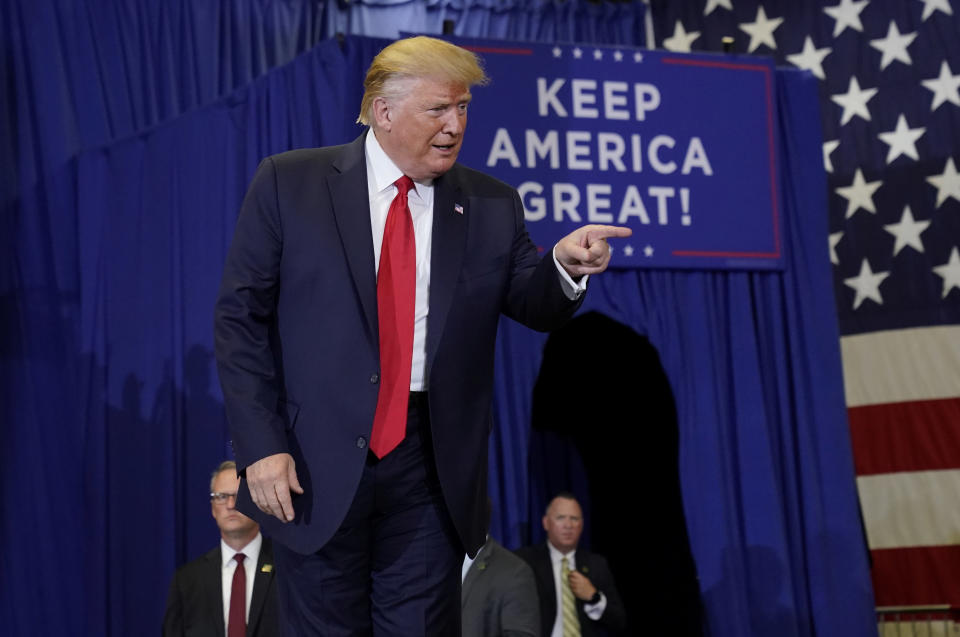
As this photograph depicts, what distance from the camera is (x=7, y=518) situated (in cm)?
481

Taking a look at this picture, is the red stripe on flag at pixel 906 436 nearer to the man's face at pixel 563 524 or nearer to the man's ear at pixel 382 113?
the man's face at pixel 563 524

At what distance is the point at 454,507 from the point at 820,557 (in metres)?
3.68

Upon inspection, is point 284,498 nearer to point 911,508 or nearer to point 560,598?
point 560,598

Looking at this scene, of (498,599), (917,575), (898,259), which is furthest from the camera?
(898,259)

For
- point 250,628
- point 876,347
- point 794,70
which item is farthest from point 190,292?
point 876,347

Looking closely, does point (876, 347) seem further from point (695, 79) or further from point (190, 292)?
point (190, 292)

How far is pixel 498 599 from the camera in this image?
448 cm

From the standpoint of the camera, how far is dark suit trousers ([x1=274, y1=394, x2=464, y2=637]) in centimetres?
153

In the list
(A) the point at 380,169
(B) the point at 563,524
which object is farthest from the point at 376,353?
(B) the point at 563,524

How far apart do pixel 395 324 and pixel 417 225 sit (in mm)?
164

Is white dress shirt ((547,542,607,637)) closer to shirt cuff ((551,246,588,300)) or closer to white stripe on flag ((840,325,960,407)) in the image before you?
white stripe on flag ((840,325,960,407))

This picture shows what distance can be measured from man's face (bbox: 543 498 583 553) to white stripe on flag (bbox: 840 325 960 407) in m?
2.48

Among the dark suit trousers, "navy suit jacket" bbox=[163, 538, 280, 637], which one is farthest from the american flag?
the dark suit trousers

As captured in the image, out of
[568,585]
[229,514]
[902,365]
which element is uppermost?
[902,365]
